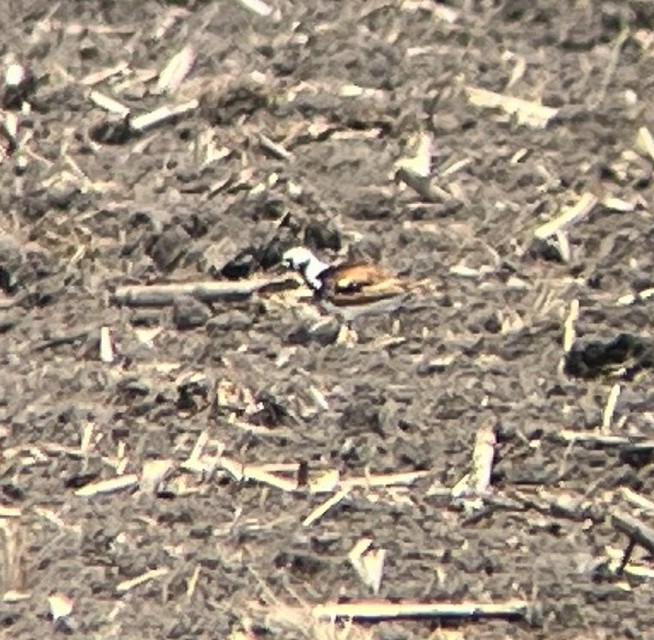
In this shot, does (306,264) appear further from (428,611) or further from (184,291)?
(428,611)

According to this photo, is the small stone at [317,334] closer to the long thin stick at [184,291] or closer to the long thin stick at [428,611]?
the long thin stick at [184,291]

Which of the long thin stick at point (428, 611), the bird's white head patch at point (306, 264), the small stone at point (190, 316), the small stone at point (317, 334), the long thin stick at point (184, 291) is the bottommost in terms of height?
the long thin stick at point (428, 611)

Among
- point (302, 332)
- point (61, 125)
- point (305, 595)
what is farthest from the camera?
point (61, 125)

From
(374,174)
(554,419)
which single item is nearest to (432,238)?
(374,174)

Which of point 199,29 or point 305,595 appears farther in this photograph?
point 199,29

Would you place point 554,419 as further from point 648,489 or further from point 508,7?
point 508,7

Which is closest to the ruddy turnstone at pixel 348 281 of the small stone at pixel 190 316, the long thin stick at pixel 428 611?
the small stone at pixel 190 316

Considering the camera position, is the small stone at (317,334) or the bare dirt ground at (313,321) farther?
the small stone at (317,334)
